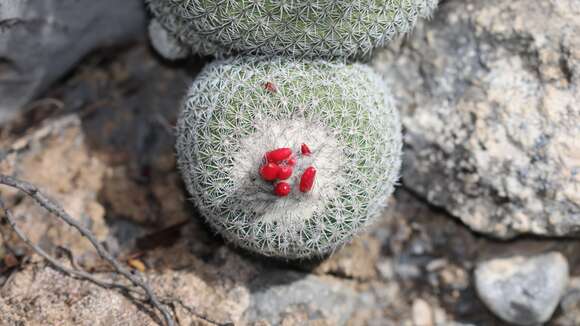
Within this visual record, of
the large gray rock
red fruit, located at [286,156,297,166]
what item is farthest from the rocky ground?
red fruit, located at [286,156,297,166]

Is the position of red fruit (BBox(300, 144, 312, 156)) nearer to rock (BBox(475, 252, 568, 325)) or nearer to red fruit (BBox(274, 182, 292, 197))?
red fruit (BBox(274, 182, 292, 197))

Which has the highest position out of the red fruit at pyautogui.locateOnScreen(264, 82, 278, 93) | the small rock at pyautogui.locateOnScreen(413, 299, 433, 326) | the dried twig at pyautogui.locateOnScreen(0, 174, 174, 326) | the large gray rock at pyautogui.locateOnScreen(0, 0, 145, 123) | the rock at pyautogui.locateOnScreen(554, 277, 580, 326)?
the red fruit at pyautogui.locateOnScreen(264, 82, 278, 93)

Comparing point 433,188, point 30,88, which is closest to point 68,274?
point 30,88

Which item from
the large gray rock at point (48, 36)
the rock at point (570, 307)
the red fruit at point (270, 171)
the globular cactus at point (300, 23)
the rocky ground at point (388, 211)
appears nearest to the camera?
the red fruit at point (270, 171)

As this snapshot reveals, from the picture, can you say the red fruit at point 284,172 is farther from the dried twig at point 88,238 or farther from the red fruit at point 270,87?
the dried twig at point 88,238

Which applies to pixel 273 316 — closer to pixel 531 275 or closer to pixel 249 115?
pixel 249 115

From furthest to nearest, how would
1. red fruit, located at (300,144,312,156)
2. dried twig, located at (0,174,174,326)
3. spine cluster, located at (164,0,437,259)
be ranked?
1. dried twig, located at (0,174,174,326)
2. spine cluster, located at (164,0,437,259)
3. red fruit, located at (300,144,312,156)

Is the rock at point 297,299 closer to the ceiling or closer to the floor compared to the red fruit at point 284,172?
closer to the floor

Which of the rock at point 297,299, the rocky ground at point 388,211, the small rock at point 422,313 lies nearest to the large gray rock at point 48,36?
the rocky ground at point 388,211
